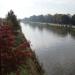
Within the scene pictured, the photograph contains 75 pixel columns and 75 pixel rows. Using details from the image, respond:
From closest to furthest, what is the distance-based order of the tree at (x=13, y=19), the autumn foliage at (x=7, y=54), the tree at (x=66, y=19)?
1. the autumn foliage at (x=7, y=54)
2. the tree at (x=13, y=19)
3. the tree at (x=66, y=19)

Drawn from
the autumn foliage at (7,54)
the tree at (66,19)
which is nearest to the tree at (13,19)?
the autumn foliage at (7,54)

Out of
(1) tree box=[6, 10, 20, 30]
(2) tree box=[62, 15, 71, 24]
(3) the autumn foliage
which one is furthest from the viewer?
(2) tree box=[62, 15, 71, 24]

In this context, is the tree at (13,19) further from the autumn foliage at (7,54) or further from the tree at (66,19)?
the tree at (66,19)

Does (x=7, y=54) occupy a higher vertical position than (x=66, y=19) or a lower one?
higher

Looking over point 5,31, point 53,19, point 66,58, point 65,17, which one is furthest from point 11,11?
point 53,19

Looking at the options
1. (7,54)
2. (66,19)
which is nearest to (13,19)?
(7,54)

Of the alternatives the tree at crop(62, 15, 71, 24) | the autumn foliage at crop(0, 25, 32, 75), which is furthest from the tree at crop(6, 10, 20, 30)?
the tree at crop(62, 15, 71, 24)

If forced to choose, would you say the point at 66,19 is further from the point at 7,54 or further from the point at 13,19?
the point at 7,54

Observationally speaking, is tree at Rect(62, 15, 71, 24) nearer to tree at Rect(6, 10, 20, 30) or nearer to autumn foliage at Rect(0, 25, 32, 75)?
tree at Rect(6, 10, 20, 30)

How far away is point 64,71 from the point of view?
59.3 feet

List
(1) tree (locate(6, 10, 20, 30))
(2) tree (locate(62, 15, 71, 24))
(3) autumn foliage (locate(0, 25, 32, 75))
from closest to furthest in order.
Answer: (3) autumn foliage (locate(0, 25, 32, 75))
(1) tree (locate(6, 10, 20, 30))
(2) tree (locate(62, 15, 71, 24))

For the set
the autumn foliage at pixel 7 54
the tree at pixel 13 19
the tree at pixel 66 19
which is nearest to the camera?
the autumn foliage at pixel 7 54

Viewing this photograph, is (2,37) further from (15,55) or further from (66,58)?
(66,58)

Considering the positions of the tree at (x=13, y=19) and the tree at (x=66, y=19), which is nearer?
the tree at (x=13, y=19)
